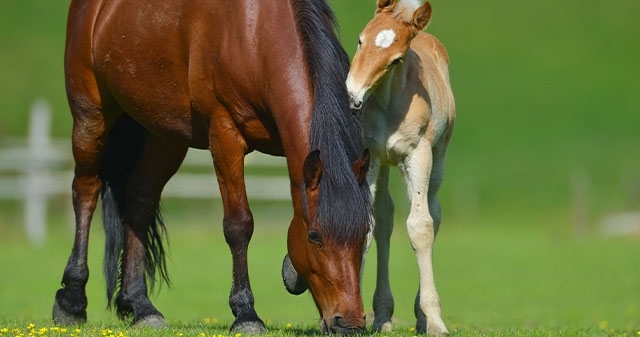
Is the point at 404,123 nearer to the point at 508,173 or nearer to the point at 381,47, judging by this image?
the point at 381,47

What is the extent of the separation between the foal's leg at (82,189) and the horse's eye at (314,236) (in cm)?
286

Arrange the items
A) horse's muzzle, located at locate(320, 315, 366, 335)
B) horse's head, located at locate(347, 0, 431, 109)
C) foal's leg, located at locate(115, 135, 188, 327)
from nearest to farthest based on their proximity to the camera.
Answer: horse's muzzle, located at locate(320, 315, 366, 335), horse's head, located at locate(347, 0, 431, 109), foal's leg, located at locate(115, 135, 188, 327)

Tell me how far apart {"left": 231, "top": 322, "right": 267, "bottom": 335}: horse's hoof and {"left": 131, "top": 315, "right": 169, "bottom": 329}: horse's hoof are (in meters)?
1.32

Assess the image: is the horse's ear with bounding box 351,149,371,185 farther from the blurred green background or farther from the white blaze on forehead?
the blurred green background

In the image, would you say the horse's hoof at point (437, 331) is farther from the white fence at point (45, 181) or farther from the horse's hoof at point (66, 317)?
the white fence at point (45, 181)

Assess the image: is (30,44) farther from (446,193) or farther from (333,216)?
(333,216)

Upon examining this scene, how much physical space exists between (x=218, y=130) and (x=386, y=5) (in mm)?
1337

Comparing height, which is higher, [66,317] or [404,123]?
[404,123]

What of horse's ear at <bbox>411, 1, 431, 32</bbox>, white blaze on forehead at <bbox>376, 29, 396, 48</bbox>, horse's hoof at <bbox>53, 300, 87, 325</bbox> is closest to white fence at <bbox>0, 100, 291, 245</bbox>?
horse's hoof at <bbox>53, 300, 87, 325</bbox>

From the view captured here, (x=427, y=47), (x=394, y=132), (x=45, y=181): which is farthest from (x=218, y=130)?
(x=45, y=181)

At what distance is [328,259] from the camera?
230 inches

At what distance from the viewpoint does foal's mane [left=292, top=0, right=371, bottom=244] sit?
5.82 meters

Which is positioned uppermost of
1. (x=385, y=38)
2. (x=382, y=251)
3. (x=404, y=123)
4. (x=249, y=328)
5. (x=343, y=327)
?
(x=385, y=38)

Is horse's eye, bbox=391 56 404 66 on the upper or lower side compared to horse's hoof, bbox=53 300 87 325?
upper
